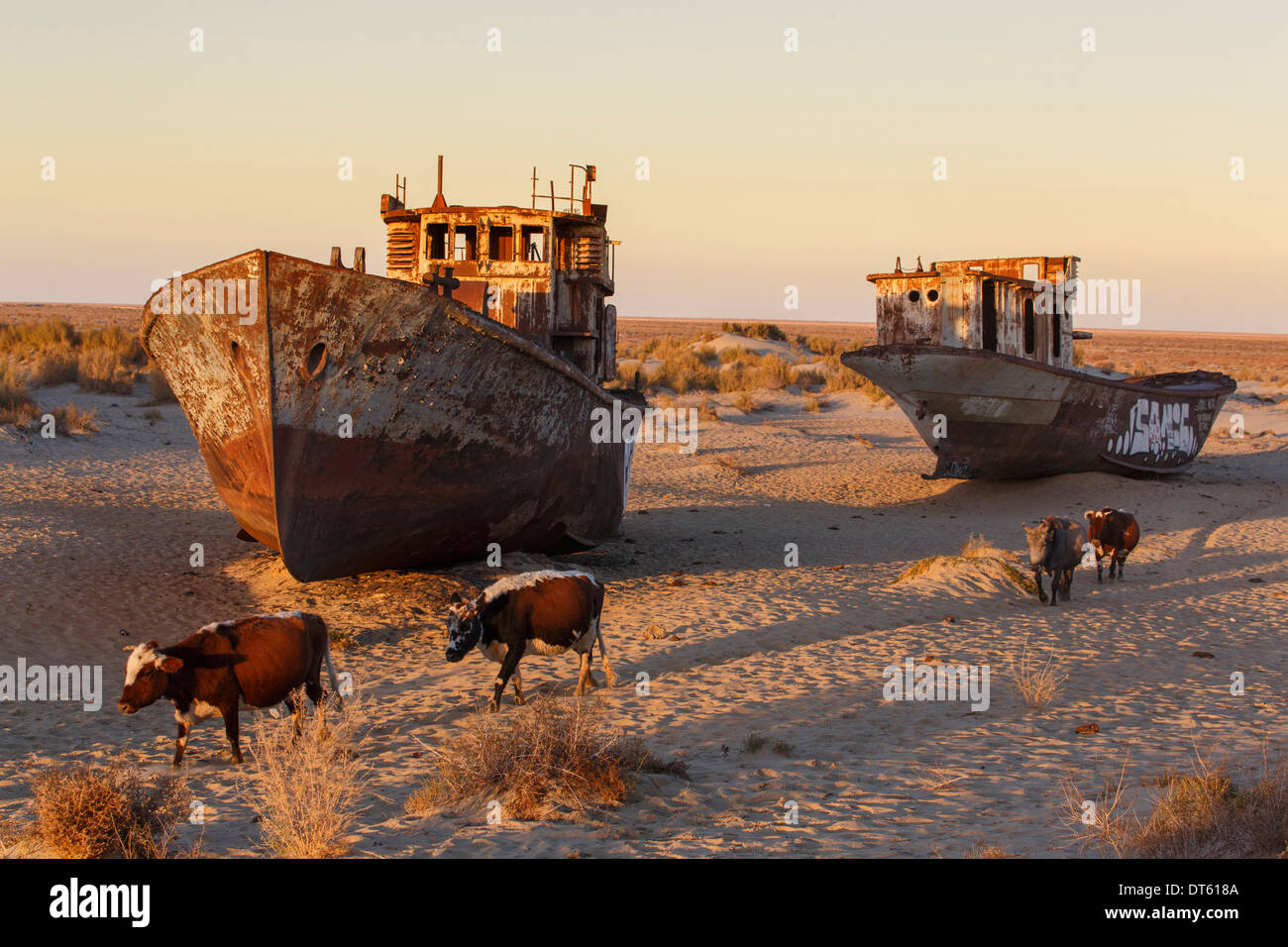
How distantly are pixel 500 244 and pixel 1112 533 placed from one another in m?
8.38

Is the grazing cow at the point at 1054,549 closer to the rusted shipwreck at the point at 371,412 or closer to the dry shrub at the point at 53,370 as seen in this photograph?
the rusted shipwreck at the point at 371,412

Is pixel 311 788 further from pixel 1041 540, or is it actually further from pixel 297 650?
pixel 1041 540

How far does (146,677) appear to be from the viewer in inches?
231

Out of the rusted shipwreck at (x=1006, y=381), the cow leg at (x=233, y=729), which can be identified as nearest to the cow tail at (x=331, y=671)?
the cow leg at (x=233, y=729)

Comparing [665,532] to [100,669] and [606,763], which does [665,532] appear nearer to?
[100,669]

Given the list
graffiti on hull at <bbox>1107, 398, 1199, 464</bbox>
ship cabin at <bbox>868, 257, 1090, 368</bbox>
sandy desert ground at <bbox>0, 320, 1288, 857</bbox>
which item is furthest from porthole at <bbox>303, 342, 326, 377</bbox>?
graffiti on hull at <bbox>1107, 398, 1199, 464</bbox>

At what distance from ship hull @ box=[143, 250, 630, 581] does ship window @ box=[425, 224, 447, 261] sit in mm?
3588

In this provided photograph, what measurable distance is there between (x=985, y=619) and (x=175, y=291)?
27.0ft

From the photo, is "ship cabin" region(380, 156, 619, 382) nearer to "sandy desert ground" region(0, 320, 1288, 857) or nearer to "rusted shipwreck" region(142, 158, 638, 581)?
"rusted shipwreck" region(142, 158, 638, 581)

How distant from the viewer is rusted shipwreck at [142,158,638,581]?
909 cm

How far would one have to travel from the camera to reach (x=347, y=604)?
1069 centimetres

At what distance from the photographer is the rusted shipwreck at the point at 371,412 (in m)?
9.09

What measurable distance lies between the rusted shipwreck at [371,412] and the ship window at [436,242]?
1665 mm
